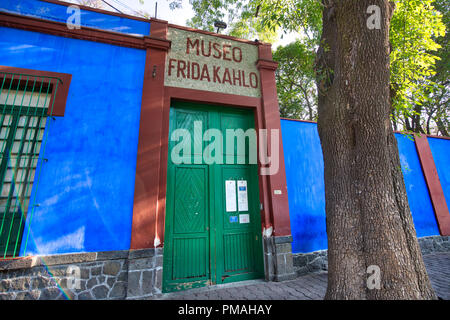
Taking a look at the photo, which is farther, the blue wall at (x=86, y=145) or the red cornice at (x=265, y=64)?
the red cornice at (x=265, y=64)

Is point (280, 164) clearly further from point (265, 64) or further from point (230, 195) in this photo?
point (265, 64)

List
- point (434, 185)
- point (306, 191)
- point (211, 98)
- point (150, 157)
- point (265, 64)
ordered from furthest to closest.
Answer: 1. point (434, 185)
2. point (265, 64)
3. point (306, 191)
4. point (211, 98)
5. point (150, 157)

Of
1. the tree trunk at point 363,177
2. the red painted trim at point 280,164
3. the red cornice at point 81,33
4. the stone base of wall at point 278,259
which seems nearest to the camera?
the tree trunk at point 363,177

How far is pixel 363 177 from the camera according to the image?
2.50 meters

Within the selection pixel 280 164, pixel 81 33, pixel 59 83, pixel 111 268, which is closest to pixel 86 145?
pixel 59 83

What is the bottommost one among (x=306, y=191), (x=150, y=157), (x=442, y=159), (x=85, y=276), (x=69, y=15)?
(x=85, y=276)

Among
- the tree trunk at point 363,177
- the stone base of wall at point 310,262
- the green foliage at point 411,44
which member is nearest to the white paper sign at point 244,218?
the stone base of wall at point 310,262

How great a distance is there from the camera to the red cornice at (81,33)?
12.6 feet

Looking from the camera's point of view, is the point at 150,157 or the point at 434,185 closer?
the point at 150,157

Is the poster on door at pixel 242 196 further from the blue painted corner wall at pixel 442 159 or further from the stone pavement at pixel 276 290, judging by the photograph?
the blue painted corner wall at pixel 442 159

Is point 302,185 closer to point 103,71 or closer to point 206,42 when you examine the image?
point 206,42

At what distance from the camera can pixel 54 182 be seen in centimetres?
348

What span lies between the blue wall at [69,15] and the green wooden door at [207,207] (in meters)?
1.93

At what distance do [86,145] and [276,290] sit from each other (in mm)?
4355
